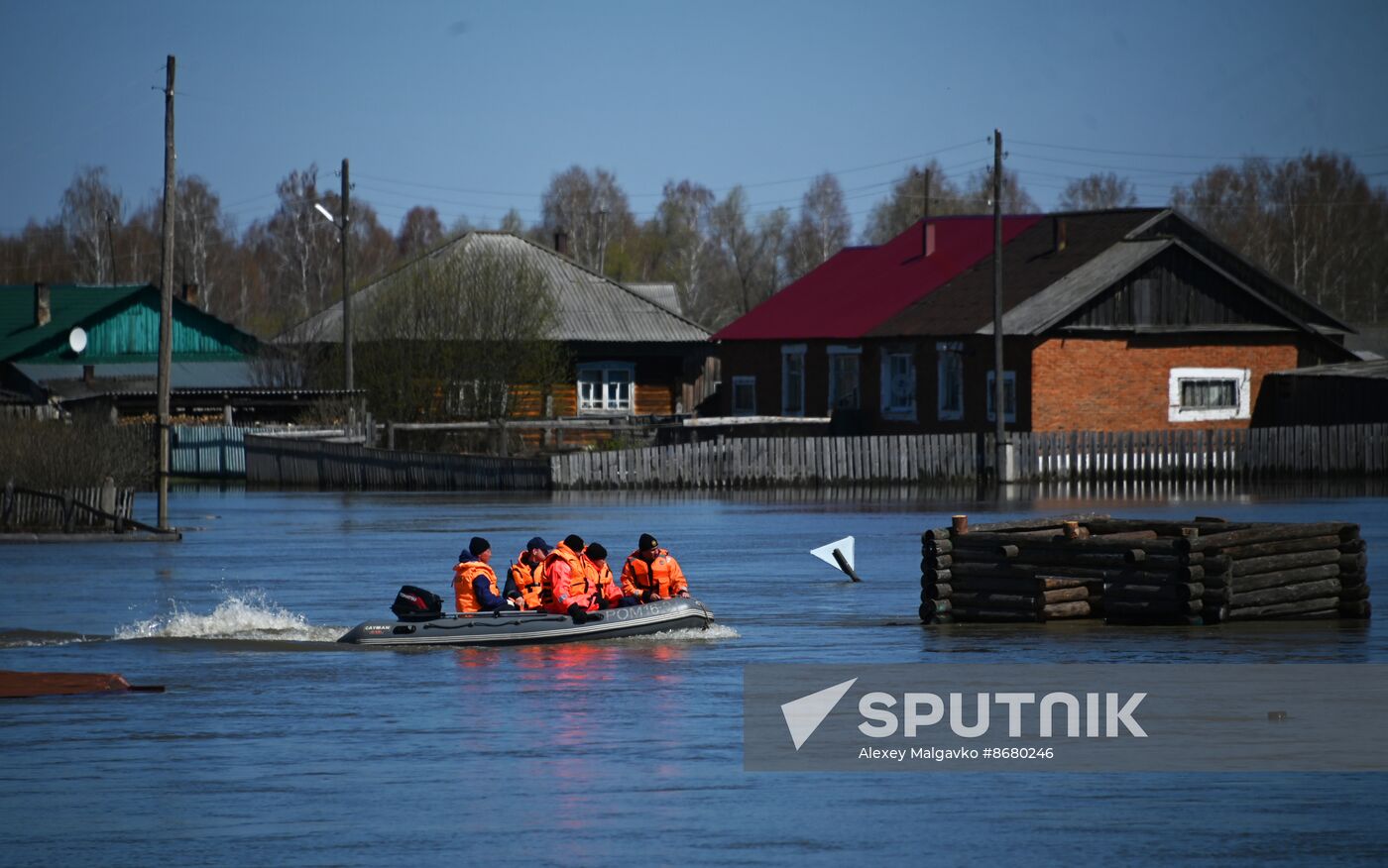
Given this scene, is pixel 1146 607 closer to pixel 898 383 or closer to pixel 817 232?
pixel 898 383

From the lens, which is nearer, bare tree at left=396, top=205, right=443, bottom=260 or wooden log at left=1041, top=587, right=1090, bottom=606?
wooden log at left=1041, top=587, right=1090, bottom=606

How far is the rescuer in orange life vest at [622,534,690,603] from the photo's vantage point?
23.4 meters

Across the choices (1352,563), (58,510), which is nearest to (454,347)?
(58,510)

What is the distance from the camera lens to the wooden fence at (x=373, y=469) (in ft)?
171

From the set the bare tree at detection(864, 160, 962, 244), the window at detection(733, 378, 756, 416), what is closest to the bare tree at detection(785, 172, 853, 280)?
the bare tree at detection(864, 160, 962, 244)

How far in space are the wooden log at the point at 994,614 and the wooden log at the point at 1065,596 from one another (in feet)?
0.64

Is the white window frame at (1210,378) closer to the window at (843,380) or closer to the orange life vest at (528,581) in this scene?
the window at (843,380)

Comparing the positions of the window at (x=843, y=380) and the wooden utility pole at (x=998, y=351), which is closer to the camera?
the wooden utility pole at (x=998, y=351)

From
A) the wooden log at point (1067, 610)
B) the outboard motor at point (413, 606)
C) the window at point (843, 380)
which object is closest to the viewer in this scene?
the outboard motor at point (413, 606)

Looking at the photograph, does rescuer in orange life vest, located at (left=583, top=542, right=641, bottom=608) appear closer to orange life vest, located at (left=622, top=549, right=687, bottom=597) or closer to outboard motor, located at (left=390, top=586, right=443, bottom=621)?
orange life vest, located at (left=622, top=549, right=687, bottom=597)

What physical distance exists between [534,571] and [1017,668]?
6.10 metres

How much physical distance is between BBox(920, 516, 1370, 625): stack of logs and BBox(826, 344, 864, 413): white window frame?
37.2 m

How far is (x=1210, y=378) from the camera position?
57.2 meters

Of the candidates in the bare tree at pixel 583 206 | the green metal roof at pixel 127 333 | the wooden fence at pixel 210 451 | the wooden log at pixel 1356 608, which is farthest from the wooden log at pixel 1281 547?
the bare tree at pixel 583 206
